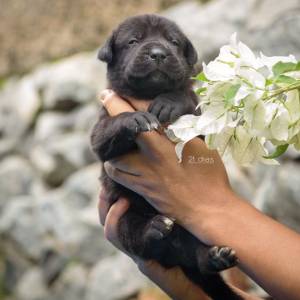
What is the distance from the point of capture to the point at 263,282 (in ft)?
7.00

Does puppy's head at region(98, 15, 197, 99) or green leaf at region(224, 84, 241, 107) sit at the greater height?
green leaf at region(224, 84, 241, 107)

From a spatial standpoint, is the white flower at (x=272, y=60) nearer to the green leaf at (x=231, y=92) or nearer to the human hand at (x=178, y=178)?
the green leaf at (x=231, y=92)

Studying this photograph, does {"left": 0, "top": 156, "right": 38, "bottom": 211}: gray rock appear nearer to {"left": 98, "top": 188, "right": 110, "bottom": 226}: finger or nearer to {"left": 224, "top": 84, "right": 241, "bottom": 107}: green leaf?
{"left": 98, "top": 188, "right": 110, "bottom": 226}: finger

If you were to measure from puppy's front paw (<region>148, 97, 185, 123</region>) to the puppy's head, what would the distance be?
0.11 meters

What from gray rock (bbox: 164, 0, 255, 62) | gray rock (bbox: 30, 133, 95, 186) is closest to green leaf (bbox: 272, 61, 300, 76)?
gray rock (bbox: 164, 0, 255, 62)

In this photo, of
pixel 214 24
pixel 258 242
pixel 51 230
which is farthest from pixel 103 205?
pixel 51 230

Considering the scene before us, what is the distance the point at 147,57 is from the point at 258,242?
2.91 feet

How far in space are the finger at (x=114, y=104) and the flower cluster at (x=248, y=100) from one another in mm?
683

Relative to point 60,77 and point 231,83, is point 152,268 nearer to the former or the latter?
point 231,83

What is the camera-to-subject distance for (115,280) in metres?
6.62

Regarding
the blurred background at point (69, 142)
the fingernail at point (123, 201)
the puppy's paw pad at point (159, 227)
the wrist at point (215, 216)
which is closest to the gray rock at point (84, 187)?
the blurred background at point (69, 142)

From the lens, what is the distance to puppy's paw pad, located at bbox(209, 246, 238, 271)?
86.6 inches

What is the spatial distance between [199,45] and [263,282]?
5226 mm

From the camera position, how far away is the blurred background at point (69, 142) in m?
5.69
